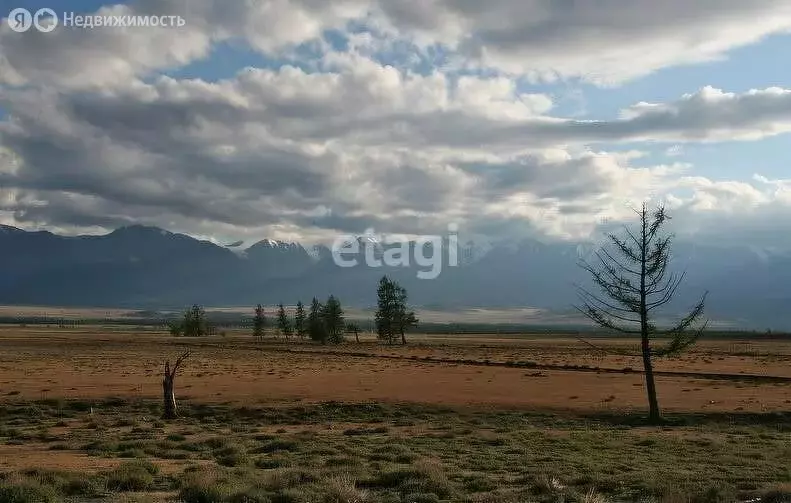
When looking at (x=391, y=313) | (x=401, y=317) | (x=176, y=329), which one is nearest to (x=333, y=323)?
(x=391, y=313)

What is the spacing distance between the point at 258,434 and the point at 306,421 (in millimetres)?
4935

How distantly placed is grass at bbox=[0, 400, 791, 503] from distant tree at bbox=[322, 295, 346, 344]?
280 ft

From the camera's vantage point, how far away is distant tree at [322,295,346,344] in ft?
384

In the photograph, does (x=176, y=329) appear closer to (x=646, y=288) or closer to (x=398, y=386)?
(x=398, y=386)

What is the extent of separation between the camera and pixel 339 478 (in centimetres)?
1385

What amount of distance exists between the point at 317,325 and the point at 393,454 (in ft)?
342

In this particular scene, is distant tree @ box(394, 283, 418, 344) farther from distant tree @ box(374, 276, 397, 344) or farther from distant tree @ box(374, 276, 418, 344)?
distant tree @ box(374, 276, 397, 344)

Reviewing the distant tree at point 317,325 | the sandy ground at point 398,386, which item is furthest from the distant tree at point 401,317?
the sandy ground at point 398,386

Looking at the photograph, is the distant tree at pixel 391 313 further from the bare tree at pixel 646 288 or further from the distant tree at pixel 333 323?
the bare tree at pixel 646 288

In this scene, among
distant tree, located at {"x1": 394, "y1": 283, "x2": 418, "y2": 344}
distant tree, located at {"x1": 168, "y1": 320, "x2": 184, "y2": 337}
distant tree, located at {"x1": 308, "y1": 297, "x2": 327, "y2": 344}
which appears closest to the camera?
distant tree, located at {"x1": 394, "y1": 283, "x2": 418, "y2": 344}

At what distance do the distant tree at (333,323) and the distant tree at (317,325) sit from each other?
0.84 metres

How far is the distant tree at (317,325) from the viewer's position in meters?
119

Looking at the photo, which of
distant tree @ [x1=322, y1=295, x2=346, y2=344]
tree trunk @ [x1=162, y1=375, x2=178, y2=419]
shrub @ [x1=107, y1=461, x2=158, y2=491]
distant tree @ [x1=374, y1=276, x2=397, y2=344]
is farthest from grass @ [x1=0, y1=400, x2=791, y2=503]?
distant tree @ [x1=322, y1=295, x2=346, y2=344]

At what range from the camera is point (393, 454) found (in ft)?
59.9
